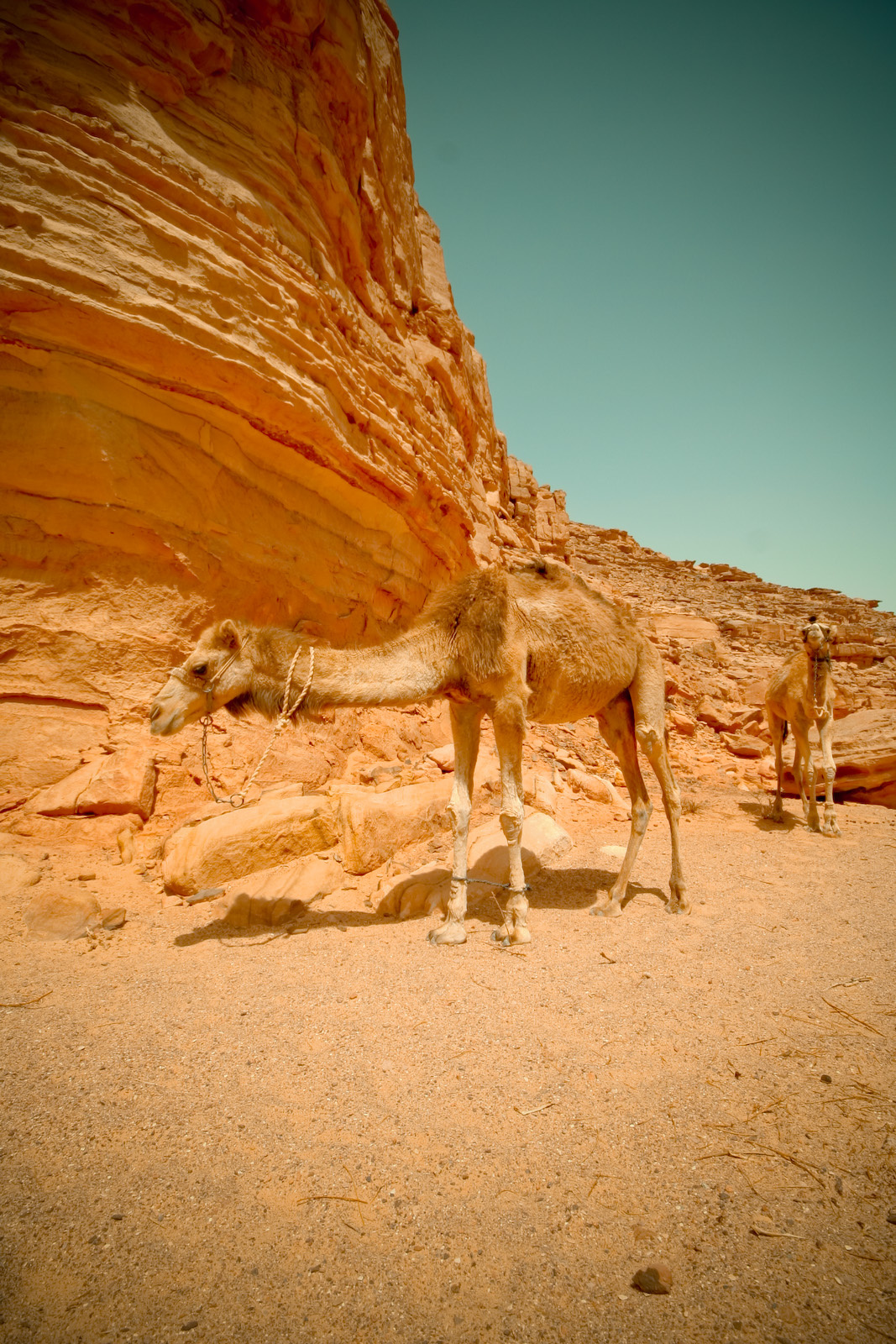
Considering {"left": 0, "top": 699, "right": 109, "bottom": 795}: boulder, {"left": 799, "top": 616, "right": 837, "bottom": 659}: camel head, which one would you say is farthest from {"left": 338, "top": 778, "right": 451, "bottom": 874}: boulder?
{"left": 799, "top": 616, "right": 837, "bottom": 659}: camel head

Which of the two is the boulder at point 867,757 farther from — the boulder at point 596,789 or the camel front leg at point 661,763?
the camel front leg at point 661,763

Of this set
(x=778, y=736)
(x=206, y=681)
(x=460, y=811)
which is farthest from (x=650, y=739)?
(x=778, y=736)

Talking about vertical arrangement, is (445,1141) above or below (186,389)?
below

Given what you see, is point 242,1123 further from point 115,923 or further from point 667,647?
point 667,647

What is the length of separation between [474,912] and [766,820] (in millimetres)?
5188

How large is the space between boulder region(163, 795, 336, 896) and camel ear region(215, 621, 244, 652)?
1.74m

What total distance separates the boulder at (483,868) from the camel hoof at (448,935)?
0.41 m

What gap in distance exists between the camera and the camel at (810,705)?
735 centimetres

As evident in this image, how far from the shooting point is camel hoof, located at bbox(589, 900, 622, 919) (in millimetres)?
Result: 4449

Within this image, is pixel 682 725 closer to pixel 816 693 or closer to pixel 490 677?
pixel 816 693

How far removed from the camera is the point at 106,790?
498 centimetres

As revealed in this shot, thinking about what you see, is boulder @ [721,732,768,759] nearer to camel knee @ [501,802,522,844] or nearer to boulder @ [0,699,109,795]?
camel knee @ [501,802,522,844]

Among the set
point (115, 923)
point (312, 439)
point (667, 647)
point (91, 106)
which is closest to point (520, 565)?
point (312, 439)

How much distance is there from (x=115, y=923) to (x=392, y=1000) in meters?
2.20
